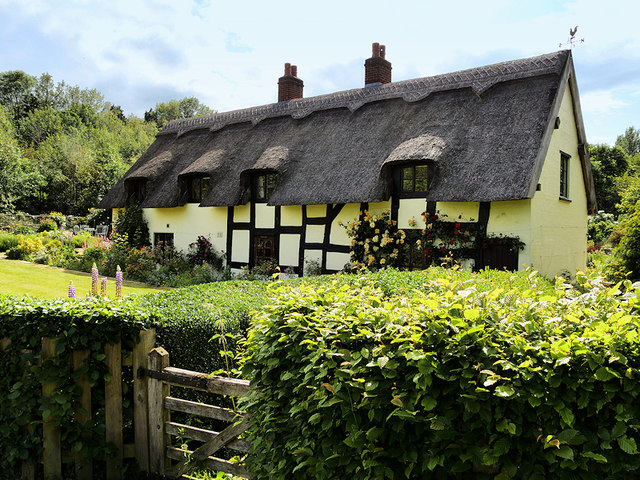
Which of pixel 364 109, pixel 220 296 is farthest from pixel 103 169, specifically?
pixel 220 296

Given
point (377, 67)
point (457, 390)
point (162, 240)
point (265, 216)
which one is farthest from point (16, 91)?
point (457, 390)

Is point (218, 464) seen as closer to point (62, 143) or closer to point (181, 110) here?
point (62, 143)

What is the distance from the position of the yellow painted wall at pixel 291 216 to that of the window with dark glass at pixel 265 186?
80 centimetres

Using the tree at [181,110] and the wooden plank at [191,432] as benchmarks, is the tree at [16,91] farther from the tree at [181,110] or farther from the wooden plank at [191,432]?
the wooden plank at [191,432]

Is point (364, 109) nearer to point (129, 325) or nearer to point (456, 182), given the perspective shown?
point (456, 182)

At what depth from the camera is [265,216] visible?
45.7 ft

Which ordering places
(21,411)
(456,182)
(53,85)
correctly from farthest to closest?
(53,85), (456,182), (21,411)

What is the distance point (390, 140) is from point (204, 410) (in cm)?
986

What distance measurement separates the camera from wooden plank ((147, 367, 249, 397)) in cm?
333

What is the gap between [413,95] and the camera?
1298 cm

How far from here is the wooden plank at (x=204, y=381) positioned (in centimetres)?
333

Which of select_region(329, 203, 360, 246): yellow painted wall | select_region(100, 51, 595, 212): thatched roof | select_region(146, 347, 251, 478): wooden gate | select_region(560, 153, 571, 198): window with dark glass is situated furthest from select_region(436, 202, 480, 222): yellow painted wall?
select_region(146, 347, 251, 478): wooden gate

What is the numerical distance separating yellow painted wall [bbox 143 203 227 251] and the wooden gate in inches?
444

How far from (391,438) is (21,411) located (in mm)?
3220
